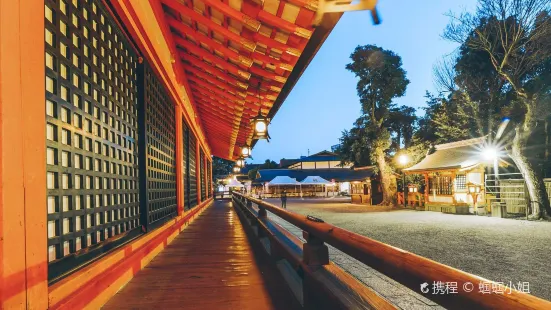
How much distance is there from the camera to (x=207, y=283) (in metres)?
3.90

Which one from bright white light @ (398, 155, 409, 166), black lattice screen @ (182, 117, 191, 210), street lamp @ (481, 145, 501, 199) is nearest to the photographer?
black lattice screen @ (182, 117, 191, 210)

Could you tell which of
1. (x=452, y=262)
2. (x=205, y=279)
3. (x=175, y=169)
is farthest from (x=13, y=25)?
(x=452, y=262)

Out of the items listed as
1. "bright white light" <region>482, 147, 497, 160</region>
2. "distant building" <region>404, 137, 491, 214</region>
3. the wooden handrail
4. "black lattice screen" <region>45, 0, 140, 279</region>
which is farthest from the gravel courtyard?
"black lattice screen" <region>45, 0, 140, 279</region>

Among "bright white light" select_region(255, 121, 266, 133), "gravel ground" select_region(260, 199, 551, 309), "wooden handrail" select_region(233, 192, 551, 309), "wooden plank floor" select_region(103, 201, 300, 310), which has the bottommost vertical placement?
"gravel ground" select_region(260, 199, 551, 309)

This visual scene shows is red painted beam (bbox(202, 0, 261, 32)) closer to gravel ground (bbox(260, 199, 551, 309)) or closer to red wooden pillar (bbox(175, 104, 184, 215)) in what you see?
gravel ground (bbox(260, 199, 551, 309))

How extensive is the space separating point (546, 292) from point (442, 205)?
15.0 metres

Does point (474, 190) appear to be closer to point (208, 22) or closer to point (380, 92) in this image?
point (380, 92)

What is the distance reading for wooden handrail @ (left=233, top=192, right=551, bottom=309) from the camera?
1010mm

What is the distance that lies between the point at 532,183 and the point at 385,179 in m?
11.2

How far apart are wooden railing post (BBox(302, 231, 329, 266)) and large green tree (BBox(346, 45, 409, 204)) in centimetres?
2259

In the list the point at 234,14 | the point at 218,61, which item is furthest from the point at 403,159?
the point at 234,14

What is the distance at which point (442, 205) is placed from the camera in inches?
728

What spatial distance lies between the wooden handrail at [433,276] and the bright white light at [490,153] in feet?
55.5

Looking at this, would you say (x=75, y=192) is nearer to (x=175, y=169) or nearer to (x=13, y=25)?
(x=13, y=25)
